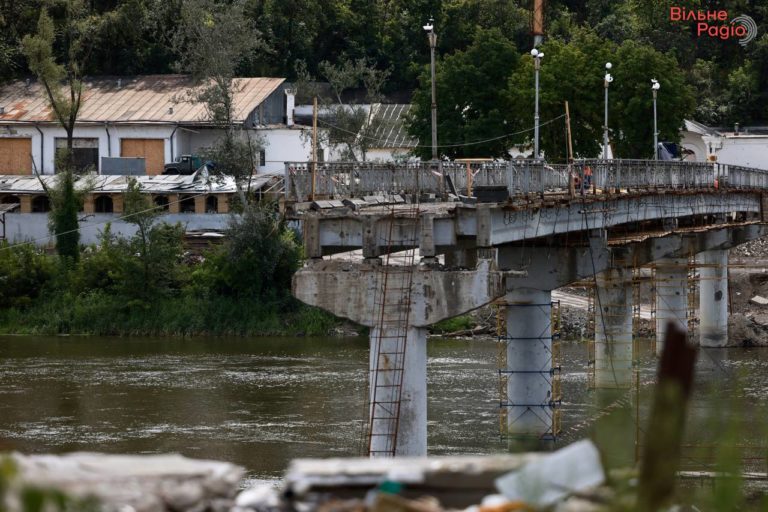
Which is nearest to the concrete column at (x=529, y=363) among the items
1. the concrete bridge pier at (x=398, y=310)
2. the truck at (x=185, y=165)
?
the concrete bridge pier at (x=398, y=310)

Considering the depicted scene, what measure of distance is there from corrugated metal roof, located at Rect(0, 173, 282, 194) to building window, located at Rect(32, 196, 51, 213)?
1.75ft

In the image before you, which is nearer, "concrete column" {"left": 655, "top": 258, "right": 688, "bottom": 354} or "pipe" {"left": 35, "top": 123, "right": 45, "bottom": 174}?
"concrete column" {"left": 655, "top": 258, "right": 688, "bottom": 354}

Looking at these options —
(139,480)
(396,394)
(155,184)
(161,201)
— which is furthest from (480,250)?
(155,184)

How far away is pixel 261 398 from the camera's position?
42.8 m

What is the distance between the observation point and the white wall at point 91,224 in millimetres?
72000

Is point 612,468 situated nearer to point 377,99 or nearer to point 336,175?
point 336,175

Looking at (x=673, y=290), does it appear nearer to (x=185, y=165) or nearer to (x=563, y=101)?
(x=563, y=101)

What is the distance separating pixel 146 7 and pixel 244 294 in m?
33.0

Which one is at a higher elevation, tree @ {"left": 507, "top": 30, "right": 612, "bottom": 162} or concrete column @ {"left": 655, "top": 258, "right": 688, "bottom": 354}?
tree @ {"left": 507, "top": 30, "right": 612, "bottom": 162}

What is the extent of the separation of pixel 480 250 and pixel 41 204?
46925mm

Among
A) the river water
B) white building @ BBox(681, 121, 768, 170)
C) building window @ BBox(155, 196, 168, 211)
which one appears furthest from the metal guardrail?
white building @ BBox(681, 121, 768, 170)

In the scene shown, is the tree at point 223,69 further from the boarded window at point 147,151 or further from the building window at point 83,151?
the building window at point 83,151

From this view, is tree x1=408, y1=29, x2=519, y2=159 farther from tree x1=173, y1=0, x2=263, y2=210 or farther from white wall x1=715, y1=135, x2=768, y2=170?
white wall x1=715, y1=135, x2=768, y2=170

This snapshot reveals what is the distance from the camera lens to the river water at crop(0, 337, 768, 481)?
34.9m
